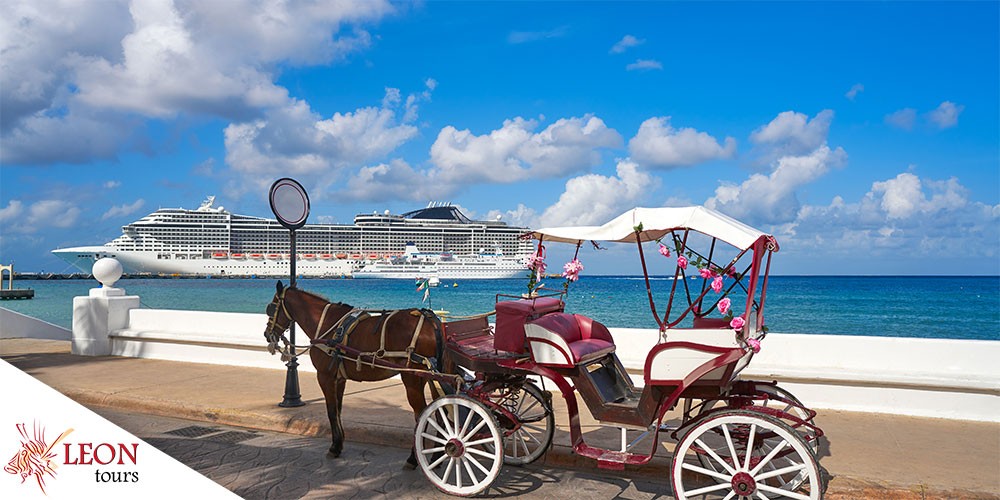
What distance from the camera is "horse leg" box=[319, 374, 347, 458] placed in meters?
5.63

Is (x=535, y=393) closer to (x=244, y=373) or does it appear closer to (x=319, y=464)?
(x=319, y=464)

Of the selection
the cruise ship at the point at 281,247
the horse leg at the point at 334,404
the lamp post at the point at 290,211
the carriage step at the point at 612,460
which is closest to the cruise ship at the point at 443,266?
the cruise ship at the point at 281,247

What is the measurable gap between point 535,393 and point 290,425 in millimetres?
2830

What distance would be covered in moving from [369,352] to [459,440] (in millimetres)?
1210

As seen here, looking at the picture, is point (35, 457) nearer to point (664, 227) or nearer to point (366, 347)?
point (366, 347)

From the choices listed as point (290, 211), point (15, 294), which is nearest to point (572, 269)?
point (290, 211)

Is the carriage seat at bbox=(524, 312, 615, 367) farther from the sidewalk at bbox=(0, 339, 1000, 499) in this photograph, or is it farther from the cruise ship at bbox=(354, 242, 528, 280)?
the cruise ship at bbox=(354, 242, 528, 280)

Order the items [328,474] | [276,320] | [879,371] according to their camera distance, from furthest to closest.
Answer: [879,371] < [276,320] < [328,474]

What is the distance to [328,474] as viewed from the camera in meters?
5.22

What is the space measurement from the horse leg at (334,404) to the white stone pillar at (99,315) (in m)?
7.38

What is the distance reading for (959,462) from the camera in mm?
5184

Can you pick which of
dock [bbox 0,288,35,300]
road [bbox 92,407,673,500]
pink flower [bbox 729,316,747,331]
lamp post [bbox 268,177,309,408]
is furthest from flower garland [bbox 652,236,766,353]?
dock [bbox 0,288,35,300]

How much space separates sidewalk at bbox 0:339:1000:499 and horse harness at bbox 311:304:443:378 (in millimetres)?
994

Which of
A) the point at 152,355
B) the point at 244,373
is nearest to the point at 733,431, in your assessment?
the point at 244,373
